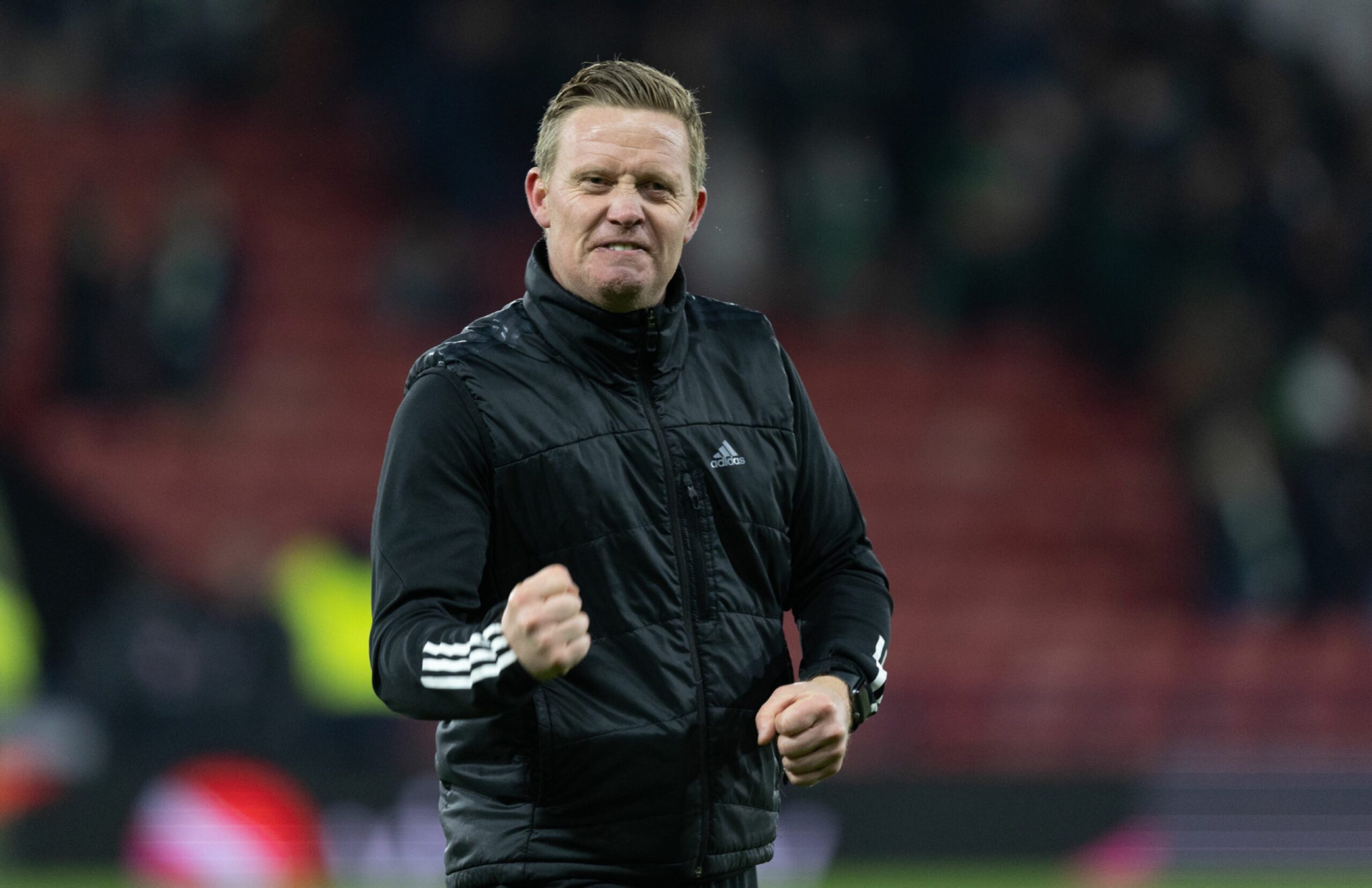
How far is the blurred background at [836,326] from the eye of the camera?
28.7 ft

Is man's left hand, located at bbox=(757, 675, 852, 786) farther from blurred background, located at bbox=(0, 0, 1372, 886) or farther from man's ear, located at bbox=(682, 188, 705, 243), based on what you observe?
blurred background, located at bbox=(0, 0, 1372, 886)

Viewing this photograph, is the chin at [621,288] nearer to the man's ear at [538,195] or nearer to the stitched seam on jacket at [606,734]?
the man's ear at [538,195]

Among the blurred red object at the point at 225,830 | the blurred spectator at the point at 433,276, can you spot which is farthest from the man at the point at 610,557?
the blurred spectator at the point at 433,276

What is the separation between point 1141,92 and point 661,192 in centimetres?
839

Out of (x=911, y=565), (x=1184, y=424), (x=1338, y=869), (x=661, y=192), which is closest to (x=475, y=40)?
(x=911, y=565)

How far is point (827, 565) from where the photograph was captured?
2.65 meters

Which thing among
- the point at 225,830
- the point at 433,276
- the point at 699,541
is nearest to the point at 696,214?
the point at 699,541

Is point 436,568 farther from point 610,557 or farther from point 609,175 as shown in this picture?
point 609,175

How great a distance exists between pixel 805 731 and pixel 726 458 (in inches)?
15.8

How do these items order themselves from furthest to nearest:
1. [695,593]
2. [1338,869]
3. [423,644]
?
[1338,869] < [695,593] < [423,644]

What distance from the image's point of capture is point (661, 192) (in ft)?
A: 8.11

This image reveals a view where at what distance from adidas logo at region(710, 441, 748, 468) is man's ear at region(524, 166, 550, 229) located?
1.28 ft

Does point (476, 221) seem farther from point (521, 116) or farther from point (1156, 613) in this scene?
point (1156, 613)

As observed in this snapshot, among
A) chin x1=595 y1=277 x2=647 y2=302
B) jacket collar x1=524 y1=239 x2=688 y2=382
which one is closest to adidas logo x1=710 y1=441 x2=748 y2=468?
jacket collar x1=524 y1=239 x2=688 y2=382
